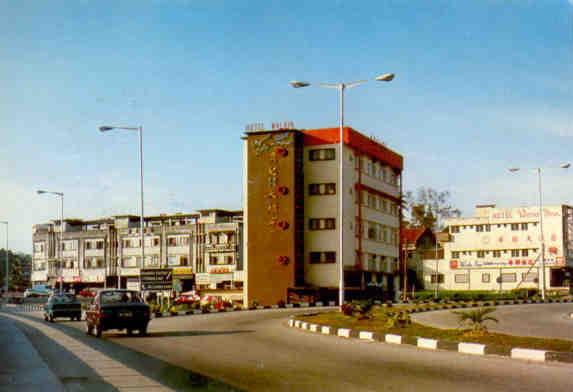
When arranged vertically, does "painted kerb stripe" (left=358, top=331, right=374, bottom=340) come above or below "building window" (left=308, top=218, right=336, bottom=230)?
below

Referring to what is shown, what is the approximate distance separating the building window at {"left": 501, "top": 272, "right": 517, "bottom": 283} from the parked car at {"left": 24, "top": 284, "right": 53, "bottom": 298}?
60.7 meters

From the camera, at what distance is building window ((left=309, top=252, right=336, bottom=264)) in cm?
6312

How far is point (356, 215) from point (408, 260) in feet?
101

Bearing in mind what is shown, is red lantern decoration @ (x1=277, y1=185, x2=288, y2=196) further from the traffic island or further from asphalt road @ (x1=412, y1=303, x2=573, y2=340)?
the traffic island

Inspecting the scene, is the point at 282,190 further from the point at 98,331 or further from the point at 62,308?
the point at 98,331

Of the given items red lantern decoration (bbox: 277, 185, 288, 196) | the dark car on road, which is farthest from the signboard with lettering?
red lantern decoration (bbox: 277, 185, 288, 196)

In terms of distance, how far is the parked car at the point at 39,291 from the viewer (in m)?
109

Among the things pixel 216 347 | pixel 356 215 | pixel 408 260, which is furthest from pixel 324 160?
pixel 216 347

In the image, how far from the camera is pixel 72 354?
16.5m

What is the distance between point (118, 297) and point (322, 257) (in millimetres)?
40710

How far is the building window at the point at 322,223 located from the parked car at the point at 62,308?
2887cm

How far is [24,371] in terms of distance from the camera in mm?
12938

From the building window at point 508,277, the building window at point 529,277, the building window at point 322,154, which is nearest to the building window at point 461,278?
the building window at point 508,277

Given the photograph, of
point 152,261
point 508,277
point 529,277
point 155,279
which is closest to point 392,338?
point 155,279
